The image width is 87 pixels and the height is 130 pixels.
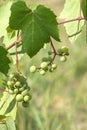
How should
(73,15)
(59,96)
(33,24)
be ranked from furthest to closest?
1. (59,96)
2. (73,15)
3. (33,24)

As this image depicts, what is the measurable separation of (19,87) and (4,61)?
0.09m

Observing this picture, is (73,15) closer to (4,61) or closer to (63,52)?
(63,52)

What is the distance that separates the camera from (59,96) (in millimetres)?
4457

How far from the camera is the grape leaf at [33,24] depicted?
4.36 feet

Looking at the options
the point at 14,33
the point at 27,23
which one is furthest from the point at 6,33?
the point at 27,23

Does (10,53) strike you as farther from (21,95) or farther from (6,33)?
(21,95)

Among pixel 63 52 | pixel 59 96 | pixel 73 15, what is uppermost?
pixel 59 96

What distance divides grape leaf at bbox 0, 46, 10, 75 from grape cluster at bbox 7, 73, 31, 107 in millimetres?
34

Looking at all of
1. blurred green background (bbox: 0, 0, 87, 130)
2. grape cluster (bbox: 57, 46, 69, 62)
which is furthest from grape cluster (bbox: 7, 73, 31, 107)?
blurred green background (bbox: 0, 0, 87, 130)

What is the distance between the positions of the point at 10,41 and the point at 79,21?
219 millimetres

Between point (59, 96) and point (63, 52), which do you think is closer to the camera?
point (63, 52)

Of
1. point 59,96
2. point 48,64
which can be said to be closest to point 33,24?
point 48,64

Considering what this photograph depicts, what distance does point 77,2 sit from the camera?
1460 mm

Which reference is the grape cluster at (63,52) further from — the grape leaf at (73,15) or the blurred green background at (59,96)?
the blurred green background at (59,96)
